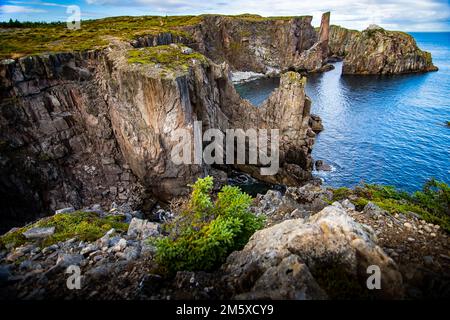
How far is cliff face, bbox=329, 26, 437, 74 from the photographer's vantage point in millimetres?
108062

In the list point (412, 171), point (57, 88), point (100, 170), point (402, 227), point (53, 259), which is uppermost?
point (57, 88)

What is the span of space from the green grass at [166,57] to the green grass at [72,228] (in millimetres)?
20818

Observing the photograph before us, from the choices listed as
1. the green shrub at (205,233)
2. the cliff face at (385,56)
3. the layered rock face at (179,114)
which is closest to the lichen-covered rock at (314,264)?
the green shrub at (205,233)

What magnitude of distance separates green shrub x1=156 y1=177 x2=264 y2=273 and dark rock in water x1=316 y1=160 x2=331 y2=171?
1409 inches

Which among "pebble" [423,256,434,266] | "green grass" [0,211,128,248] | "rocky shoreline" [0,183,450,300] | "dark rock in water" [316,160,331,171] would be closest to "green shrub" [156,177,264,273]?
"rocky shoreline" [0,183,450,300]

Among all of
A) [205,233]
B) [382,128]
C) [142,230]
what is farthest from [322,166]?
[205,233]

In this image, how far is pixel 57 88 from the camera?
1387 inches

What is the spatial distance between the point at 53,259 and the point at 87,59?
33.7 m

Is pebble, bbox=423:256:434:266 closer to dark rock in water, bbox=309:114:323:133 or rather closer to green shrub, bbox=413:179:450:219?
green shrub, bbox=413:179:450:219

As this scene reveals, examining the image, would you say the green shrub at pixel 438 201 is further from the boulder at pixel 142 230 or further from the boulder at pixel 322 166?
the boulder at pixel 322 166

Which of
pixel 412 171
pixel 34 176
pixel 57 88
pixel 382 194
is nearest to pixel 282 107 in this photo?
pixel 412 171

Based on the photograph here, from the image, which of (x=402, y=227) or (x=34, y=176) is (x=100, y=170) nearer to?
(x=34, y=176)

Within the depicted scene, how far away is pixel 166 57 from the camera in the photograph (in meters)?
35.4

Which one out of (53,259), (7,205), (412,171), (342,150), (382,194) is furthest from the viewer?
(342,150)
